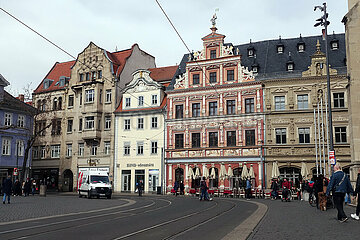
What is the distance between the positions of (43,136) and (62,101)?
559cm

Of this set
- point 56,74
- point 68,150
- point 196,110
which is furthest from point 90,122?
point 196,110

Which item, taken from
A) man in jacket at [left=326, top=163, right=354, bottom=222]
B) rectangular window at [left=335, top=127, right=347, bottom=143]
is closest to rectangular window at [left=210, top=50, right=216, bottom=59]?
rectangular window at [left=335, top=127, right=347, bottom=143]

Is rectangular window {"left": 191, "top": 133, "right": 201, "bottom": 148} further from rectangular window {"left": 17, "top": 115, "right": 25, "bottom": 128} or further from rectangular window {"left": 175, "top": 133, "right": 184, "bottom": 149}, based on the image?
rectangular window {"left": 17, "top": 115, "right": 25, "bottom": 128}

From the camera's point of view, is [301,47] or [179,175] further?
[179,175]

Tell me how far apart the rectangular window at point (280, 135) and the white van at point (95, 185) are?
58.8ft

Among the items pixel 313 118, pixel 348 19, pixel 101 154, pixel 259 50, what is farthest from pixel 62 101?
pixel 348 19

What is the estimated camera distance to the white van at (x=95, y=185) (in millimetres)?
34531

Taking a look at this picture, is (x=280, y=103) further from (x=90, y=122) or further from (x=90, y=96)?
(x=90, y=96)

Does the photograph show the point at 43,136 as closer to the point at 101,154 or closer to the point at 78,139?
the point at 78,139

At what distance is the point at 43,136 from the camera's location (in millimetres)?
57094

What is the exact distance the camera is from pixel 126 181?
163ft

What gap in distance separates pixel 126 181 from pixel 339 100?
85.2ft

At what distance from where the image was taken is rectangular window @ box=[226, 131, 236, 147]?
145 feet

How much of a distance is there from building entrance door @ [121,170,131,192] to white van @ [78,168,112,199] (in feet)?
42.6
